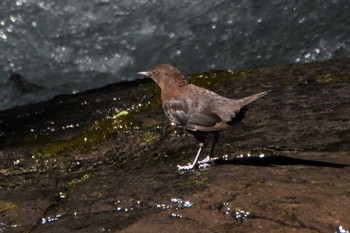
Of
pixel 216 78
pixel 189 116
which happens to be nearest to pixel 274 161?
pixel 189 116

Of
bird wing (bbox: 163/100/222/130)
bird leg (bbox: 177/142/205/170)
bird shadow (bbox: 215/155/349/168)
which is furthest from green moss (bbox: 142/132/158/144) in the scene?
bird shadow (bbox: 215/155/349/168)

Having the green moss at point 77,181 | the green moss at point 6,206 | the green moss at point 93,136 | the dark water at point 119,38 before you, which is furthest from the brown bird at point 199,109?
the dark water at point 119,38

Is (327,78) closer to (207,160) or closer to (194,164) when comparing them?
(207,160)

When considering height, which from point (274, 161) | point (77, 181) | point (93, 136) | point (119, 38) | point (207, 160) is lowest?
point (274, 161)

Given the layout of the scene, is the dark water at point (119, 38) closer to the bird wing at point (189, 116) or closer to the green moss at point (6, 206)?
the bird wing at point (189, 116)

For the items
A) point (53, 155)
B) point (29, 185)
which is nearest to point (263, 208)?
point (29, 185)

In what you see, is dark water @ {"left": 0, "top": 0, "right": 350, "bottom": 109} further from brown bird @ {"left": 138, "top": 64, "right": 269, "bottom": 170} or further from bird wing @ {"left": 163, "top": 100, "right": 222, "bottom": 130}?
bird wing @ {"left": 163, "top": 100, "right": 222, "bottom": 130}
